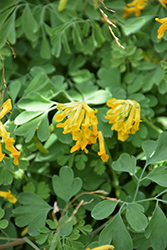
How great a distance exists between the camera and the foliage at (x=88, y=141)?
0.69 meters

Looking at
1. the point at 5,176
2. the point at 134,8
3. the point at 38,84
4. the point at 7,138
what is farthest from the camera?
the point at 134,8

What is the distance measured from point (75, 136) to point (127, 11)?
0.62 metres

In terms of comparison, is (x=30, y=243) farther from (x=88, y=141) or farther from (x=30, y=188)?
(x=88, y=141)

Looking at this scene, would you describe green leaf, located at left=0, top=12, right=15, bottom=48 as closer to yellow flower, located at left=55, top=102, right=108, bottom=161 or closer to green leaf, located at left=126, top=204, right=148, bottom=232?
yellow flower, located at left=55, top=102, right=108, bottom=161

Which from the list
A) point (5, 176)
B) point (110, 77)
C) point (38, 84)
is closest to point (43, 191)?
point (5, 176)

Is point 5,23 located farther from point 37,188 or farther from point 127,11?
point 37,188

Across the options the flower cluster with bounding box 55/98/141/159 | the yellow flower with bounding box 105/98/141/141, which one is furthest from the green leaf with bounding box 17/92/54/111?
the yellow flower with bounding box 105/98/141/141

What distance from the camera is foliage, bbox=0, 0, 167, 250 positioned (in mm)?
686

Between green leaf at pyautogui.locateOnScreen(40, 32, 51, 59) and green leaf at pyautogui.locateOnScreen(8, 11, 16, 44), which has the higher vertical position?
green leaf at pyautogui.locateOnScreen(8, 11, 16, 44)

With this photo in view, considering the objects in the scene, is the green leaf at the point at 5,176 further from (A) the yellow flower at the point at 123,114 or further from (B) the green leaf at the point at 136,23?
(B) the green leaf at the point at 136,23

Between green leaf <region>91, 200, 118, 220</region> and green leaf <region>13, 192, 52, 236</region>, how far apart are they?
0.59 feet

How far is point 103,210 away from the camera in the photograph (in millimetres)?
664

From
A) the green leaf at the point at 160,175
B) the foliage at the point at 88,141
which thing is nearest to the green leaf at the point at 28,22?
the foliage at the point at 88,141

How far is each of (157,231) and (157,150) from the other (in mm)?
230
